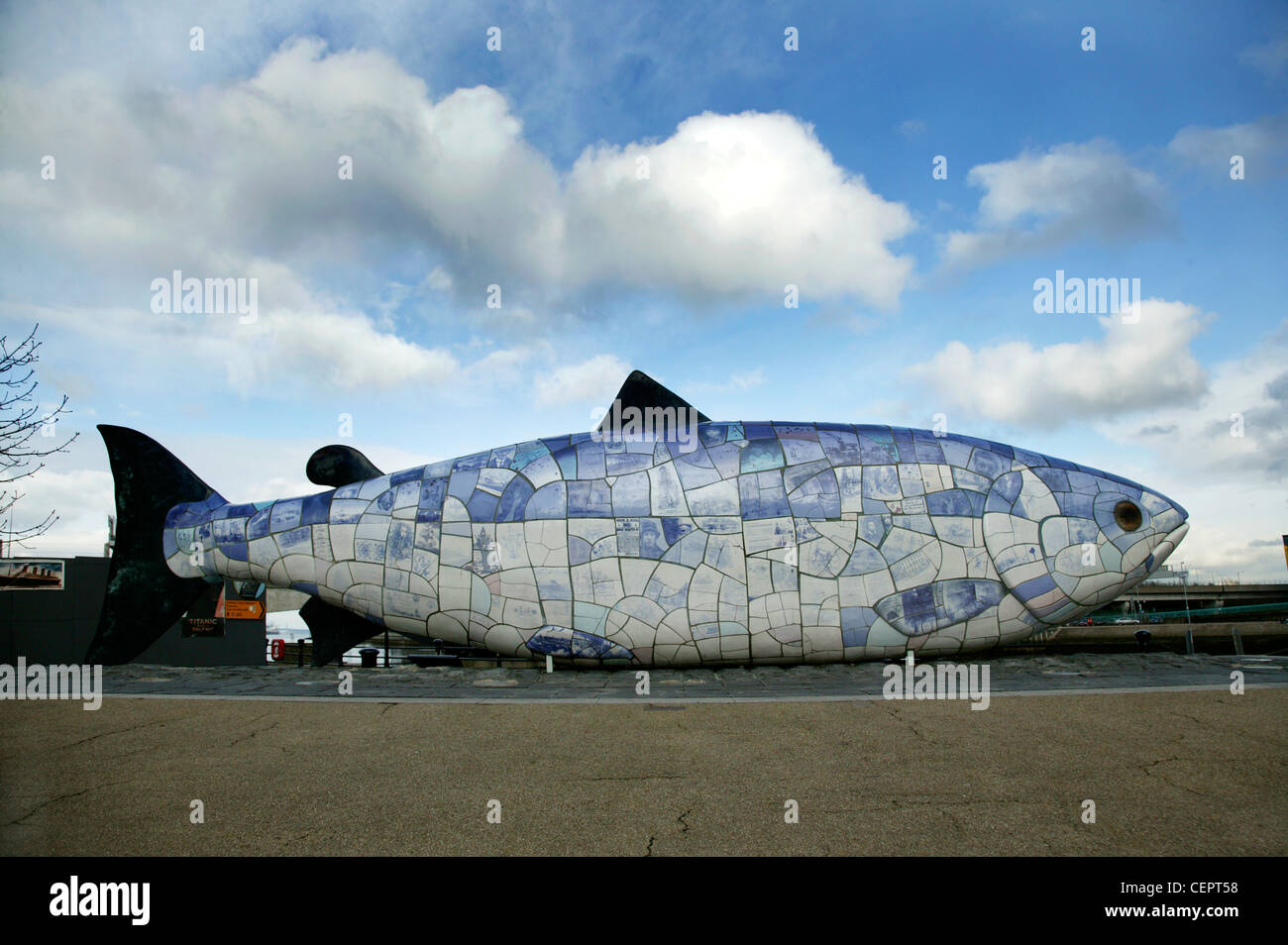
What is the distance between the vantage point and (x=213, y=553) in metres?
10.7

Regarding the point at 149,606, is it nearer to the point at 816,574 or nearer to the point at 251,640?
the point at 816,574

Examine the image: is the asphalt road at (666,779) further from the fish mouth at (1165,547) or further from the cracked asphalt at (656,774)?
the fish mouth at (1165,547)

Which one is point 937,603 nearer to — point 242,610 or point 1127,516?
point 1127,516

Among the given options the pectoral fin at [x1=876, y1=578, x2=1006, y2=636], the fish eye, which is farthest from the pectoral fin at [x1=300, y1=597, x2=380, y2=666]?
the fish eye

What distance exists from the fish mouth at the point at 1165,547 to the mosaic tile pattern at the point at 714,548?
0.04 m

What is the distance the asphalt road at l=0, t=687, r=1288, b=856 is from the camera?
12.2 feet

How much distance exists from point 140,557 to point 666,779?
9.68 meters

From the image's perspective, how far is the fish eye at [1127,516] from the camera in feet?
34.6

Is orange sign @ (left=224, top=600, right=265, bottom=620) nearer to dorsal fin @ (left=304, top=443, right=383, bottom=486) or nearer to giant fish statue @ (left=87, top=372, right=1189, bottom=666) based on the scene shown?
giant fish statue @ (left=87, top=372, right=1189, bottom=666)

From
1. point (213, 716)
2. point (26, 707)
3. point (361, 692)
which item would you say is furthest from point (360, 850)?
point (26, 707)

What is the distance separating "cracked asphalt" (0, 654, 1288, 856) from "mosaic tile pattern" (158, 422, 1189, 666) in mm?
2323

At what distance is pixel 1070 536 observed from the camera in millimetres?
10430

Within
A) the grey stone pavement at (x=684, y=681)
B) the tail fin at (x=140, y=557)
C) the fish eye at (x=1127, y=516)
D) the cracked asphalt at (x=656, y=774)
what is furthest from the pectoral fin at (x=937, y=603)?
the tail fin at (x=140, y=557)

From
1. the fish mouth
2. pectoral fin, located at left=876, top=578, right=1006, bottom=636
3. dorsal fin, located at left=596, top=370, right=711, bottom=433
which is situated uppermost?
dorsal fin, located at left=596, top=370, right=711, bottom=433
